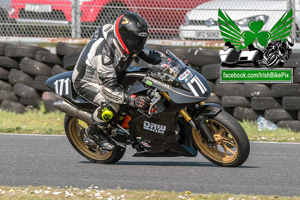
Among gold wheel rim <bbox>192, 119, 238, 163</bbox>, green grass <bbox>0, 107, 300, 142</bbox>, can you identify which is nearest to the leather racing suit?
gold wheel rim <bbox>192, 119, 238, 163</bbox>

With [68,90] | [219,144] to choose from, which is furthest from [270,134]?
[68,90]

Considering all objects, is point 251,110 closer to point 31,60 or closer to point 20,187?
point 31,60

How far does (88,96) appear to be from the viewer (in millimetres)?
6234

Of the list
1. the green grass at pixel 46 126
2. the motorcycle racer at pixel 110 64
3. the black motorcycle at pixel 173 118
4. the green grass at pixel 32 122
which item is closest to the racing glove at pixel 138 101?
the motorcycle racer at pixel 110 64

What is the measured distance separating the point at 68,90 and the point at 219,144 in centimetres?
172

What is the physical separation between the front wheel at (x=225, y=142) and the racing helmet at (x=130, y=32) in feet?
3.38

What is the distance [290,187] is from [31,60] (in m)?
6.48

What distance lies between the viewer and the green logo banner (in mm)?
9398

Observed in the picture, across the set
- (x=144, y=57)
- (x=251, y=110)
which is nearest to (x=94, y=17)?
(x=251, y=110)

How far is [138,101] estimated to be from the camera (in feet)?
18.9

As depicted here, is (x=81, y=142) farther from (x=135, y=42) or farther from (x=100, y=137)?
(x=135, y=42)

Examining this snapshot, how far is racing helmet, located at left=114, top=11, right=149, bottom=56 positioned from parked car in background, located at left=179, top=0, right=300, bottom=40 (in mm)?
4382

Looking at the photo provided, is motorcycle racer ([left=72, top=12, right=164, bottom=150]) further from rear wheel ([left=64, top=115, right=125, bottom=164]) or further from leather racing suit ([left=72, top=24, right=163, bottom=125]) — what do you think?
rear wheel ([left=64, top=115, right=125, bottom=164])

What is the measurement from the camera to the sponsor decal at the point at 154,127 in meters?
6.05
